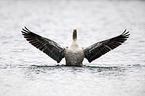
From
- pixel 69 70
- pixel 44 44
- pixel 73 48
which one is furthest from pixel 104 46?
pixel 44 44

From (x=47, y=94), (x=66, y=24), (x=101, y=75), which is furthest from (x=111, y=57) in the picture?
(x=66, y=24)

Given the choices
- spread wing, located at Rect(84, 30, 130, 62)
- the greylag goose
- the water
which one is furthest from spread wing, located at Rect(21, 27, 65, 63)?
spread wing, located at Rect(84, 30, 130, 62)

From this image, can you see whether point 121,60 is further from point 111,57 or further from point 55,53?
point 55,53

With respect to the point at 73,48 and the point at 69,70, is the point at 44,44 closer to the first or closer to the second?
the point at 73,48

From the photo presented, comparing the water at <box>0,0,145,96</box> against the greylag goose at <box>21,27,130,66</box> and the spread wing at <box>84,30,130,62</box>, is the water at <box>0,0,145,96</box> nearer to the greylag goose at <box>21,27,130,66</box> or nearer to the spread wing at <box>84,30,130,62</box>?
the greylag goose at <box>21,27,130,66</box>

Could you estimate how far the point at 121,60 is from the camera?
1753cm

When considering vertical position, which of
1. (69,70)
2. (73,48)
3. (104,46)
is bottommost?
(69,70)

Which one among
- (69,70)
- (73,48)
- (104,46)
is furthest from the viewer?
(104,46)

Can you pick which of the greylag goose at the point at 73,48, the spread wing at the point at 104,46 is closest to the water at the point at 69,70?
the greylag goose at the point at 73,48

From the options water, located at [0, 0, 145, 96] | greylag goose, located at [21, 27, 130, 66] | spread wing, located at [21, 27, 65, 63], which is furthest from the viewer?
spread wing, located at [21, 27, 65, 63]

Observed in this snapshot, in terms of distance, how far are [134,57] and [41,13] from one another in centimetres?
2435

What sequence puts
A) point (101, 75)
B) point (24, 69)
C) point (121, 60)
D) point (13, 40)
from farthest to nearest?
point (13, 40) < point (121, 60) < point (24, 69) < point (101, 75)

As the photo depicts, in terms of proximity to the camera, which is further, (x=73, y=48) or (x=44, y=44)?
(x=44, y=44)

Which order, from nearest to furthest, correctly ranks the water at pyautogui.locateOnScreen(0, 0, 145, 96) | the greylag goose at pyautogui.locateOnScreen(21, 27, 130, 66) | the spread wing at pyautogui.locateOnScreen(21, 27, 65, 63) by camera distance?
the water at pyautogui.locateOnScreen(0, 0, 145, 96)
the greylag goose at pyautogui.locateOnScreen(21, 27, 130, 66)
the spread wing at pyautogui.locateOnScreen(21, 27, 65, 63)
